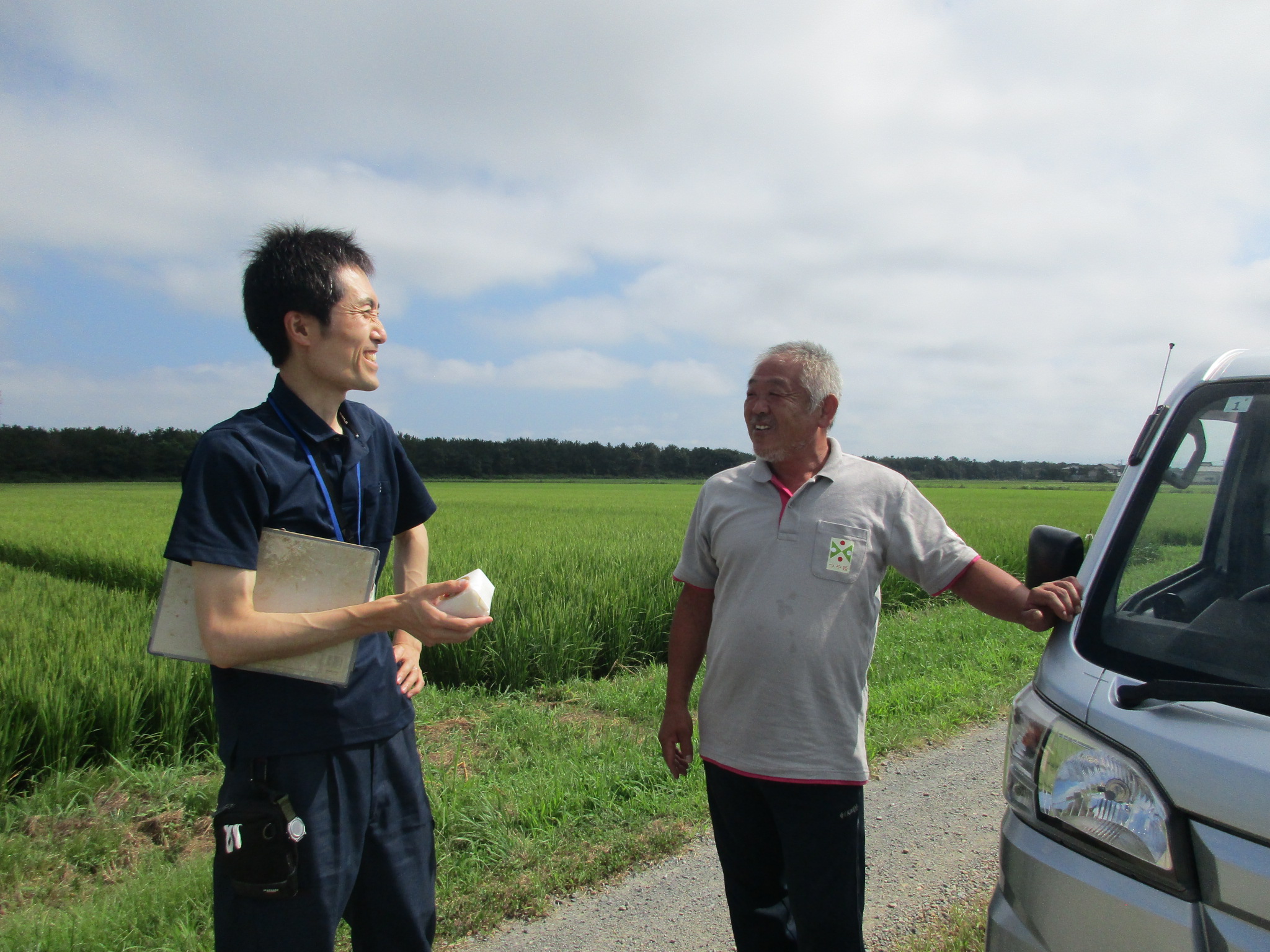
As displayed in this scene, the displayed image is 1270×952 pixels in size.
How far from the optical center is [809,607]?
6.72 feet

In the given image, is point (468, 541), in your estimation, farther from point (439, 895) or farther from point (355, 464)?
point (355, 464)

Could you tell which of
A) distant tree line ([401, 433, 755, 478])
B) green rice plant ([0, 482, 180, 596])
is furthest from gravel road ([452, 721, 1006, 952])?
distant tree line ([401, 433, 755, 478])

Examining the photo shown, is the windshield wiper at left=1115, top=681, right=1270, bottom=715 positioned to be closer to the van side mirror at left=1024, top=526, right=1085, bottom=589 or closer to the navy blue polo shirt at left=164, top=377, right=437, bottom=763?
the van side mirror at left=1024, top=526, right=1085, bottom=589

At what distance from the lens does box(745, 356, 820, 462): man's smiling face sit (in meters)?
2.16

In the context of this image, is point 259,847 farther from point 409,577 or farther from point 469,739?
point 469,739

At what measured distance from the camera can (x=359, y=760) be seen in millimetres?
1726

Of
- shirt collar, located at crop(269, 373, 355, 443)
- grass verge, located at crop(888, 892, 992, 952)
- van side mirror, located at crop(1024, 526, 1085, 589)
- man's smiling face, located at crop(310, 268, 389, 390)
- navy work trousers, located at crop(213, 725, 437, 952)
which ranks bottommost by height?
grass verge, located at crop(888, 892, 992, 952)

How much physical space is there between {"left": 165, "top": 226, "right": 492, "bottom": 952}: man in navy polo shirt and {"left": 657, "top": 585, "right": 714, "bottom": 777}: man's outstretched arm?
0.75 metres

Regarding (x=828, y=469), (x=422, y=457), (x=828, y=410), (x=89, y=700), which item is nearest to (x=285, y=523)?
(x=828, y=469)

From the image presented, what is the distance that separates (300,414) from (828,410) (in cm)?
140

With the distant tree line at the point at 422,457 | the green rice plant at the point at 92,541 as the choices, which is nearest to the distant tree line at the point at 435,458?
the distant tree line at the point at 422,457

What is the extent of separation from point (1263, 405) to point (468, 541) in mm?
11057

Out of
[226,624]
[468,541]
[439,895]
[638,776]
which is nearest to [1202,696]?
[226,624]

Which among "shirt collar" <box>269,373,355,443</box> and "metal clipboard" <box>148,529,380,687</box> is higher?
"shirt collar" <box>269,373,355,443</box>
